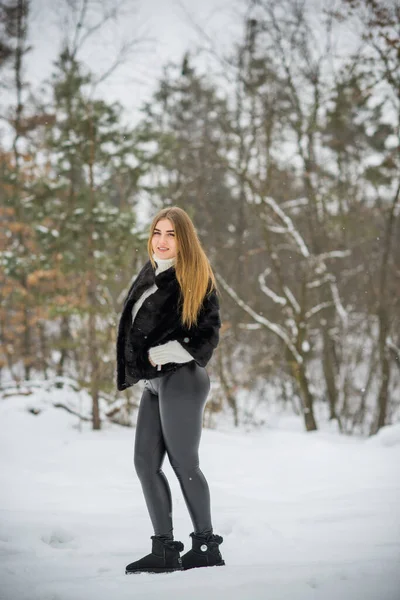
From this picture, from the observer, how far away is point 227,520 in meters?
3.16

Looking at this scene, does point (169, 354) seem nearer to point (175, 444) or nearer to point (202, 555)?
point (175, 444)

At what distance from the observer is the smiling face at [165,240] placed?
8.21 ft

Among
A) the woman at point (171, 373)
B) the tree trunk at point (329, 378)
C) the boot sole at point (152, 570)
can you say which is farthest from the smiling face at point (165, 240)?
the tree trunk at point (329, 378)

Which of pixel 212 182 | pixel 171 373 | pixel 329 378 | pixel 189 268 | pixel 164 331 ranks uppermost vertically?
pixel 212 182

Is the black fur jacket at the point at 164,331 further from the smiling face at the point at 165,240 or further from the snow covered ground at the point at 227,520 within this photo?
the snow covered ground at the point at 227,520

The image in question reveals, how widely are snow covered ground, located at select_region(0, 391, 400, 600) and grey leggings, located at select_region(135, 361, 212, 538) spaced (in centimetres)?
27

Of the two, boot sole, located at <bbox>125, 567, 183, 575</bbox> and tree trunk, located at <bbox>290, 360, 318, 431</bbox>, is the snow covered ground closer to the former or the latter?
boot sole, located at <bbox>125, 567, 183, 575</bbox>

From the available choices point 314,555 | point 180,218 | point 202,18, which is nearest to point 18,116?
point 202,18

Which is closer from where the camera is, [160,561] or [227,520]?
[160,561]

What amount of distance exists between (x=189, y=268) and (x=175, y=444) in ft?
2.83

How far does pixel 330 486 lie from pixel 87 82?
6659 mm

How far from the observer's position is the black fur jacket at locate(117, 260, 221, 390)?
2371 mm

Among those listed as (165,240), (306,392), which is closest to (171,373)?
(165,240)

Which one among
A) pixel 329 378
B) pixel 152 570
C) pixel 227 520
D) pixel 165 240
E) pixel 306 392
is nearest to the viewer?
pixel 152 570
